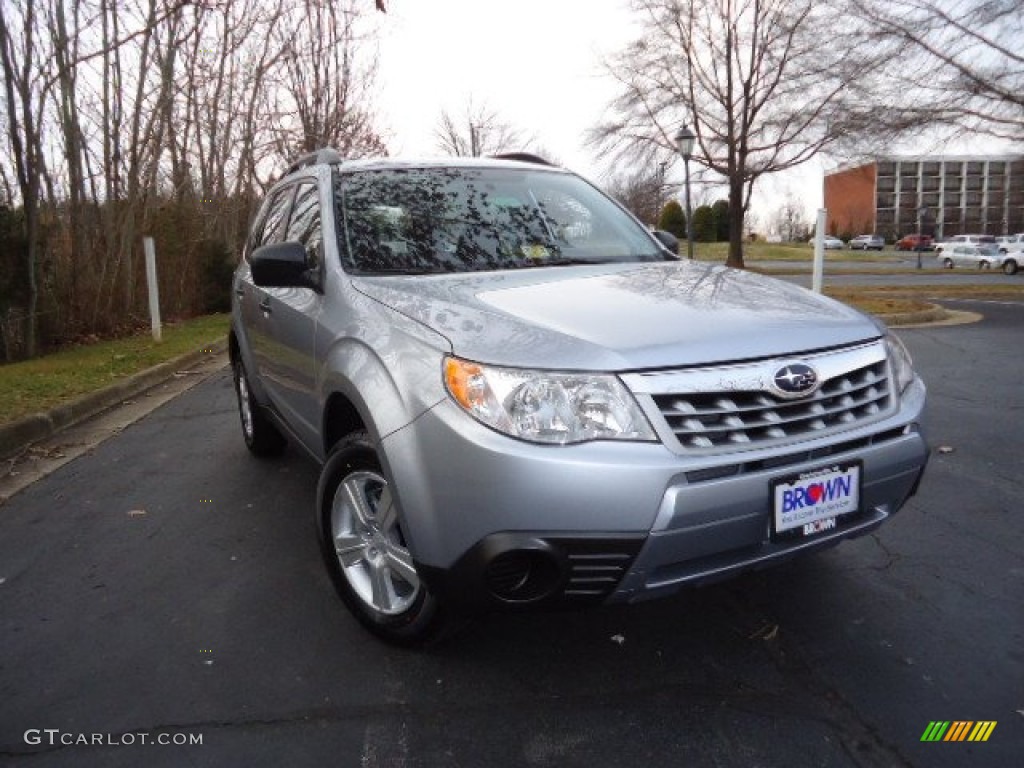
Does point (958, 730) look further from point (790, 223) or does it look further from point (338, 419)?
point (790, 223)

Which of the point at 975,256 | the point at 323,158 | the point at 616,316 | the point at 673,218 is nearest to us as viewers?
the point at 616,316

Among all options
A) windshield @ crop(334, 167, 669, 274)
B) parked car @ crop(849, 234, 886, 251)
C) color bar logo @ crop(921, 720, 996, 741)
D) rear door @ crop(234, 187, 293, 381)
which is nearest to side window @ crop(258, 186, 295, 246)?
rear door @ crop(234, 187, 293, 381)

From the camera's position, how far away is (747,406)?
2.17m

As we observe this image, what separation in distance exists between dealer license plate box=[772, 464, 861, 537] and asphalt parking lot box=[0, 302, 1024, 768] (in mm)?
529

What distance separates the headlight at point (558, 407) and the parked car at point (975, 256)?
134ft

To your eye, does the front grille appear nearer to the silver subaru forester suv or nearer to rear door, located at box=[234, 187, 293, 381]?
the silver subaru forester suv

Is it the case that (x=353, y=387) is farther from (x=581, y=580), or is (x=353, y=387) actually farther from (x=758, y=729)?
(x=758, y=729)

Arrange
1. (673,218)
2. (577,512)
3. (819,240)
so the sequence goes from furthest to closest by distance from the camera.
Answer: (673,218)
(819,240)
(577,512)

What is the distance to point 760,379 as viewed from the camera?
7.17 ft

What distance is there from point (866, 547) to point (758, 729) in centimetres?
152

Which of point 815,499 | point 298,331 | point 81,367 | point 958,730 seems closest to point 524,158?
point 298,331

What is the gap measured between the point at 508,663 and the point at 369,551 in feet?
2.01

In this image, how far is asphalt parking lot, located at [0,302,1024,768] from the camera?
214 cm

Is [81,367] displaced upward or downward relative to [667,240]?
downward
